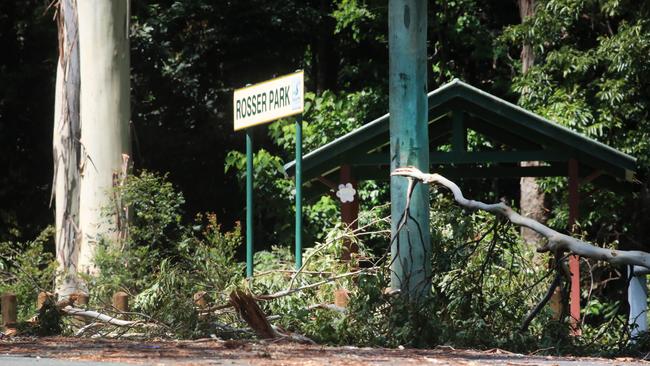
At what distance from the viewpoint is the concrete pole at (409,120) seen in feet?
37.5

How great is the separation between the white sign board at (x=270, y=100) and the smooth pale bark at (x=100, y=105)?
3.07 m

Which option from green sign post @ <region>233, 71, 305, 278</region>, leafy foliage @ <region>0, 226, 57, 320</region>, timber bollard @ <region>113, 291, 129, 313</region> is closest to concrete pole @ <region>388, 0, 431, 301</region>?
green sign post @ <region>233, 71, 305, 278</region>

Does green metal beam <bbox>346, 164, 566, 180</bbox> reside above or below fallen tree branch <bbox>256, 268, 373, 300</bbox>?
above

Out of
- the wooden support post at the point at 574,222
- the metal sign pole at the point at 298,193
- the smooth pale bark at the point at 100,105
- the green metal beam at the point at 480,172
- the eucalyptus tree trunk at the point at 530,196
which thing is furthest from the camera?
the eucalyptus tree trunk at the point at 530,196

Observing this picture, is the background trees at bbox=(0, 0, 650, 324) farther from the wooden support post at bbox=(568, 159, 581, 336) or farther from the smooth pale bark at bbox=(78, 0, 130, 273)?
the smooth pale bark at bbox=(78, 0, 130, 273)

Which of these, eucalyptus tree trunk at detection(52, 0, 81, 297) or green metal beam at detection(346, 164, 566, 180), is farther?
green metal beam at detection(346, 164, 566, 180)

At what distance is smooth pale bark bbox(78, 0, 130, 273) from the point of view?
54.2 feet

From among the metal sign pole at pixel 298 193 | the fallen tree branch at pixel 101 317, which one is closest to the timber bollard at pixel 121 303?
the fallen tree branch at pixel 101 317

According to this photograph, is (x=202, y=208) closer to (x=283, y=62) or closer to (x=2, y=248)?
(x=283, y=62)

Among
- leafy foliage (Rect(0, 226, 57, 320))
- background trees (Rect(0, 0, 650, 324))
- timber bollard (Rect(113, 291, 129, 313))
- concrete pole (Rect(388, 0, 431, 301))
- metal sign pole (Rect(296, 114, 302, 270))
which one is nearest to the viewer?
concrete pole (Rect(388, 0, 431, 301))

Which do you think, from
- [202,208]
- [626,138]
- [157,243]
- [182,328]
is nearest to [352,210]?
[157,243]

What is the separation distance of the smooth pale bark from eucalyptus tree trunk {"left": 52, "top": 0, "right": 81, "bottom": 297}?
25.0 inches

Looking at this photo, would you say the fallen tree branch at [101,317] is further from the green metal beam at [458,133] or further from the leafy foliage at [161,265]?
the green metal beam at [458,133]

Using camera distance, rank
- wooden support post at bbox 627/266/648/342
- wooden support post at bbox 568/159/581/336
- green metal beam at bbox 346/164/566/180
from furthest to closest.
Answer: green metal beam at bbox 346/164/566/180 < wooden support post at bbox 568/159/581/336 < wooden support post at bbox 627/266/648/342
